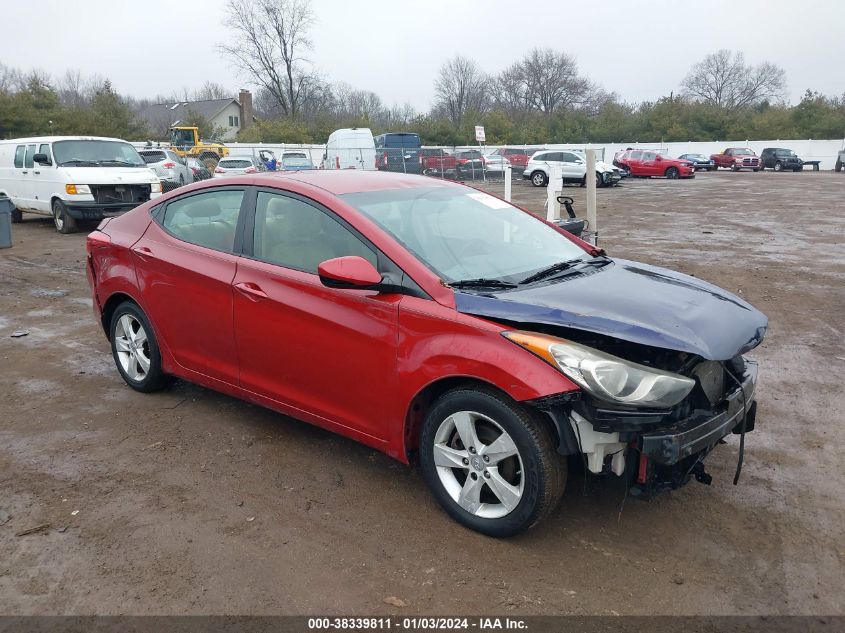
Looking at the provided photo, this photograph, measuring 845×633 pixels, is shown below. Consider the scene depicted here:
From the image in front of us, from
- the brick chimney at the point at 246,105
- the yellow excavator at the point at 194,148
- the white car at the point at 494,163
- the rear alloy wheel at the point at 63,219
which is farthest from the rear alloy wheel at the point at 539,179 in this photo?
the brick chimney at the point at 246,105

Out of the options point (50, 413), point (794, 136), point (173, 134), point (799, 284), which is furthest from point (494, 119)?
point (50, 413)

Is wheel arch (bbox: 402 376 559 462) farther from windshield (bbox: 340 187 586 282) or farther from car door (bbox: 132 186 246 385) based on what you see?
car door (bbox: 132 186 246 385)

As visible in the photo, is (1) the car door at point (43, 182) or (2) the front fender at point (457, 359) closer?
(2) the front fender at point (457, 359)

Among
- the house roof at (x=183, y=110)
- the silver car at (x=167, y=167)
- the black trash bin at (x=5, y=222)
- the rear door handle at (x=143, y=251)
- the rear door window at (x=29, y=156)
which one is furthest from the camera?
the house roof at (x=183, y=110)

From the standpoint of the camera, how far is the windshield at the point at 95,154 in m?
14.5

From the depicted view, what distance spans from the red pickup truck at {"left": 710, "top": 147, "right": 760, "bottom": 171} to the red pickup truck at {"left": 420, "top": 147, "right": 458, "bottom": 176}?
70.9ft

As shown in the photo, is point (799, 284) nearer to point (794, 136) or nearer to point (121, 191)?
point (121, 191)

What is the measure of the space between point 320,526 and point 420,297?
1223 millimetres

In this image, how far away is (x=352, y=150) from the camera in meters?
31.4

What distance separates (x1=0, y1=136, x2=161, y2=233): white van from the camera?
46.8 ft

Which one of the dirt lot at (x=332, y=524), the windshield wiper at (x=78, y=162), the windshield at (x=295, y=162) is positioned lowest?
the dirt lot at (x=332, y=524)

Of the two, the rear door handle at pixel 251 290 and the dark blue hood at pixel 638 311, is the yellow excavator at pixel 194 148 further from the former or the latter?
the dark blue hood at pixel 638 311

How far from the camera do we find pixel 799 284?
8930mm

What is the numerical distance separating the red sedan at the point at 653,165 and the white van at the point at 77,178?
93.3 ft
